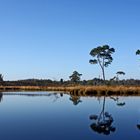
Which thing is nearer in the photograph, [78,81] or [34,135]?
[34,135]

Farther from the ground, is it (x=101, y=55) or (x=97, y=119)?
(x=101, y=55)

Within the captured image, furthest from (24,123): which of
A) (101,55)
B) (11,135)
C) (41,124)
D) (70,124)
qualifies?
(101,55)

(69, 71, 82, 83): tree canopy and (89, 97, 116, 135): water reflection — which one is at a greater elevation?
(69, 71, 82, 83): tree canopy

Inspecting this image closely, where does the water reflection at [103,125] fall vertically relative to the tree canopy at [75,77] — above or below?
below

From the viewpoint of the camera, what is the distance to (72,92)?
180 feet

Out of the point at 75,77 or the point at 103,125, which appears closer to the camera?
the point at 103,125

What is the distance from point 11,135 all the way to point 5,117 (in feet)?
25.1

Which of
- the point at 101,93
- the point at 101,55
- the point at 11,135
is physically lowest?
the point at 11,135

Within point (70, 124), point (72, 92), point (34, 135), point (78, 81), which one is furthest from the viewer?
point (78, 81)

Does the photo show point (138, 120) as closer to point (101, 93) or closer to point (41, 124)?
point (41, 124)

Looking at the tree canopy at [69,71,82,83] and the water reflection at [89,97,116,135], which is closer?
the water reflection at [89,97,116,135]

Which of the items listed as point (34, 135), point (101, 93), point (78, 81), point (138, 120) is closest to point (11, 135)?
point (34, 135)

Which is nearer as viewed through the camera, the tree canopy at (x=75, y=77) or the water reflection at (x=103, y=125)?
the water reflection at (x=103, y=125)

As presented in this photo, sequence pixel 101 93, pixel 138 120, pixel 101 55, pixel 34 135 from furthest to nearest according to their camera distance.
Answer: pixel 101 55 → pixel 101 93 → pixel 138 120 → pixel 34 135
